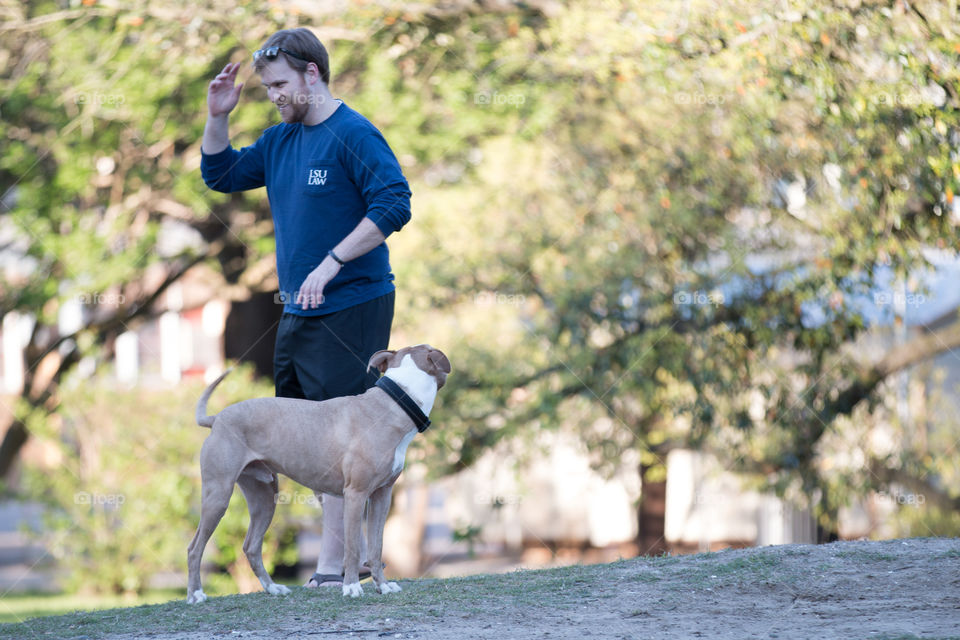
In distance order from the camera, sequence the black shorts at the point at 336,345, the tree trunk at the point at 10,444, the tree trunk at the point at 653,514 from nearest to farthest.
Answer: the black shorts at the point at 336,345, the tree trunk at the point at 10,444, the tree trunk at the point at 653,514

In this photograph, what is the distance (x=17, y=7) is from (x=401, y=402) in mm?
8654

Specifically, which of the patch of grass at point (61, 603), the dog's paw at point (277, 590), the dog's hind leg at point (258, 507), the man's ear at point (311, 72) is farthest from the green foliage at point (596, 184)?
the dog's paw at point (277, 590)

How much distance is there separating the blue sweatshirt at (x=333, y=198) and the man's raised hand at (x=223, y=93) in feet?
0.85

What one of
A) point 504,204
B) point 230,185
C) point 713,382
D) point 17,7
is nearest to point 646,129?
point 504,204

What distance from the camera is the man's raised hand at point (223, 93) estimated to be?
4738 millimetres

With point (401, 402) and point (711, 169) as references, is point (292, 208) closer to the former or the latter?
point (401, 402)

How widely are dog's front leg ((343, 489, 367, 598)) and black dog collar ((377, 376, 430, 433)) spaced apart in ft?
1.23

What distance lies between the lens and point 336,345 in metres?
4.66

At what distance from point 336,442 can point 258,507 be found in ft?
1.99

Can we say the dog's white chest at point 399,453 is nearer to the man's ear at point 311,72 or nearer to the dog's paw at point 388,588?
the dog's paw at point 388,588

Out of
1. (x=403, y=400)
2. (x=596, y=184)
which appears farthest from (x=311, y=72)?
(x=596, y=184)

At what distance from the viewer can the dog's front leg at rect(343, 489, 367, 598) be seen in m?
4.26

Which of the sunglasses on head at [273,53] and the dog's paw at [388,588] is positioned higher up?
the sunglasses on head at [273,53]

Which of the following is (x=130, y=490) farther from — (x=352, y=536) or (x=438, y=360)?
(x=438, y=360)
